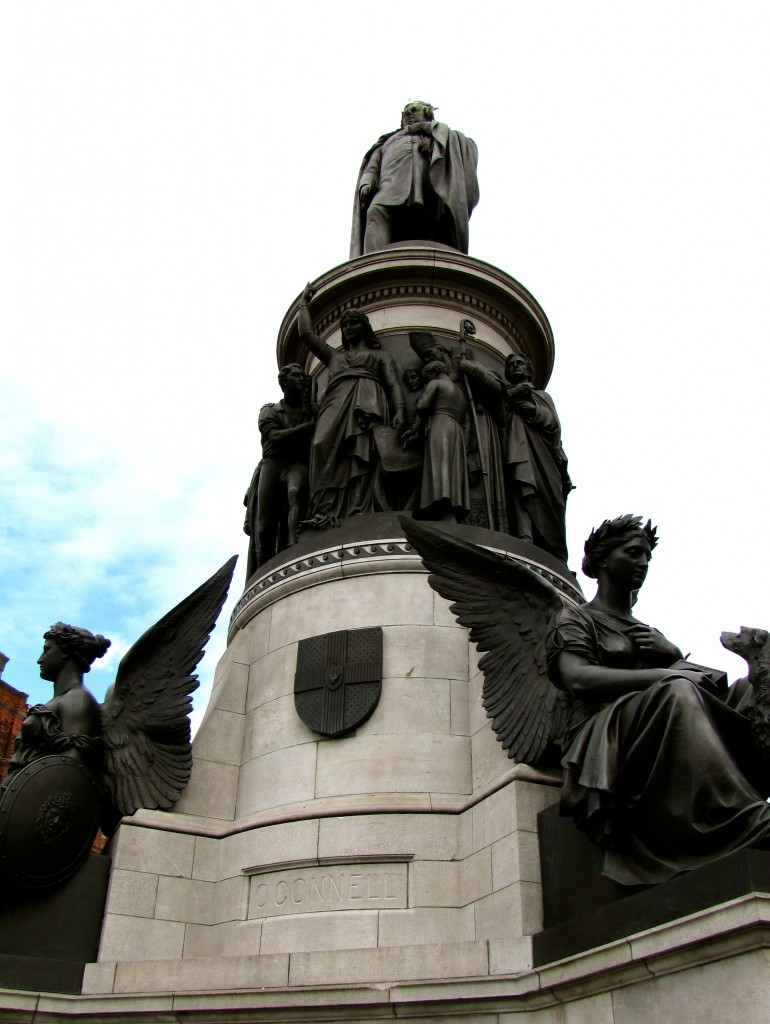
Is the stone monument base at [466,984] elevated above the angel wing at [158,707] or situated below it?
below

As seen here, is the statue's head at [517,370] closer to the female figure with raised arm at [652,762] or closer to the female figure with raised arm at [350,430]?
the female figure with raised arm at [350,430]

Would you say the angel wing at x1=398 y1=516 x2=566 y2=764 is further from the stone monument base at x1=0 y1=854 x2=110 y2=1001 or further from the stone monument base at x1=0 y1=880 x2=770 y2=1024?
the stone monument base at x1=0 y1=854 x2=110 y2=1001

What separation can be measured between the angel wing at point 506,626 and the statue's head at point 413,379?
11.1ft

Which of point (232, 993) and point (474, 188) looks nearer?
point (232, 993)

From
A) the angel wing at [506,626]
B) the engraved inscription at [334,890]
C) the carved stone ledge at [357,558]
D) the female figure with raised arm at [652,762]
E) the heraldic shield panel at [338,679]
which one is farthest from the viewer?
the carved stone ledge at [357,558]

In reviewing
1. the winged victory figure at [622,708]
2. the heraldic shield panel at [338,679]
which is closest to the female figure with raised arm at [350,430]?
the heraldic shield panel at [338,679]

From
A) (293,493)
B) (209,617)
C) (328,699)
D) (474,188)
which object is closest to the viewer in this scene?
(328,699)

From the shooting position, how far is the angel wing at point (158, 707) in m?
9.33

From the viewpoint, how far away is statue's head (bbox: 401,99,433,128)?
18.7 metres

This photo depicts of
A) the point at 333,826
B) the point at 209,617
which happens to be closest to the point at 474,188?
the point at 209,617

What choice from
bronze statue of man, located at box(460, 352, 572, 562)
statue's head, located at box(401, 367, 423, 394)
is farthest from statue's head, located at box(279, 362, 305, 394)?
bronze statue of man, located at box(460, 352, 572, 562)

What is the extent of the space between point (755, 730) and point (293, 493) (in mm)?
6898

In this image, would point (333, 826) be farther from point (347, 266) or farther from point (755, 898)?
point (347, 266)

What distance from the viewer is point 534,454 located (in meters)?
12.4
